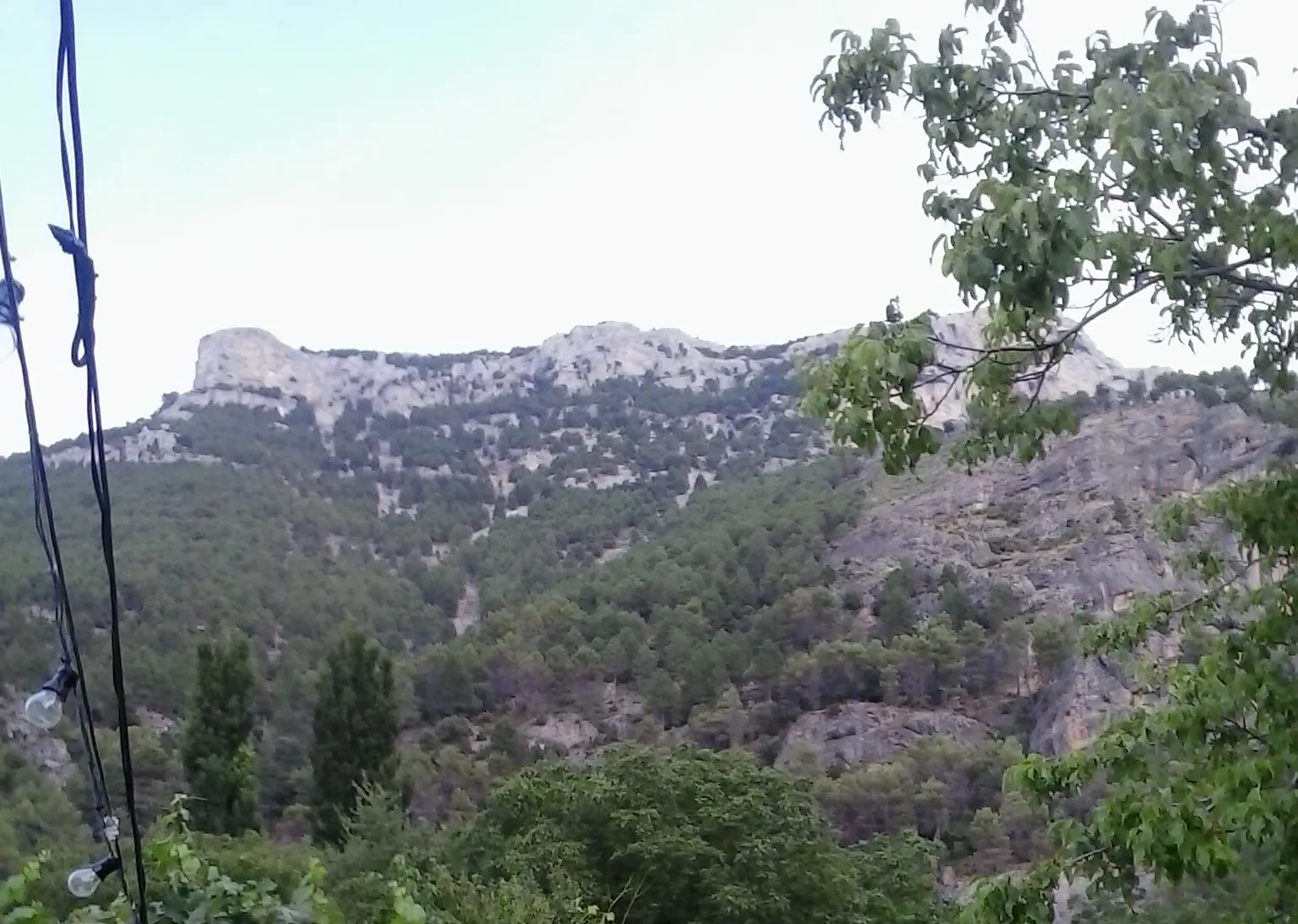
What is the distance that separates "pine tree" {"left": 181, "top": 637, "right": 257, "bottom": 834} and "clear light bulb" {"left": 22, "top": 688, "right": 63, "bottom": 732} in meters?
17.0

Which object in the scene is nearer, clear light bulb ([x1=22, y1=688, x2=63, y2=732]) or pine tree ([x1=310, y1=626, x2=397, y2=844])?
clear light bulb ([x1=22, y1=688, x2=63, y2=732])

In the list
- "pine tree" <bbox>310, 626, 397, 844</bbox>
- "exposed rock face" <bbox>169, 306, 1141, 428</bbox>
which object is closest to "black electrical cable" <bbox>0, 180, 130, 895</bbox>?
"pine tree" <bbox>310, 626, 397, 844</bbox>

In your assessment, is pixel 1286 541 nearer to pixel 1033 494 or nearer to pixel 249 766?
pixel 249 766

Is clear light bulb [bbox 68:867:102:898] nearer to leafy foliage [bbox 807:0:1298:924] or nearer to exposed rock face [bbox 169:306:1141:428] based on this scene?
leafy foliage [bbox 807:0:1298:924]

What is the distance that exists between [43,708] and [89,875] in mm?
336

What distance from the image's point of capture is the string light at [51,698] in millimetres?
1702

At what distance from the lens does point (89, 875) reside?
1826mm

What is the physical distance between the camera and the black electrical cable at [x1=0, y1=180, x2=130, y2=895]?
1.74 m

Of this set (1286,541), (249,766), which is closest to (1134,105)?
(1286,541)

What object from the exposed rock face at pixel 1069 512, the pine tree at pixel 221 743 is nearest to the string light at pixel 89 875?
the pine tree at pixel 221 743

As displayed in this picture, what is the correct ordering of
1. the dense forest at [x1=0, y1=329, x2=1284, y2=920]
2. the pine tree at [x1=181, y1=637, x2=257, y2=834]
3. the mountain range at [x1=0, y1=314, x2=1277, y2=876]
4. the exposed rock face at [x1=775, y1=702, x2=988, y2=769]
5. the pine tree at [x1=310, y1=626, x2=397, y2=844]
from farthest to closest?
the exposed rock face at [x1=775, y1=702, x2=988, y2=769], the mountain range at [x1=0, y1=314, x2=1277, y2=876], the pine tree at [x1=310, y1=626, x2=397, y2=844], the dense forest at [x1=0, y1=329, x2=1284, y2=920], the pine tree at [x1=181, y1=637, x2=257, y2=834]

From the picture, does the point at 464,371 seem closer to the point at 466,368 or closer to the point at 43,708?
the point at 466,368

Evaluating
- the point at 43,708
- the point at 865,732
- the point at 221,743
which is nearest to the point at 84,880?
the point at 43,708

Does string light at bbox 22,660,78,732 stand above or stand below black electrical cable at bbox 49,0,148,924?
below
